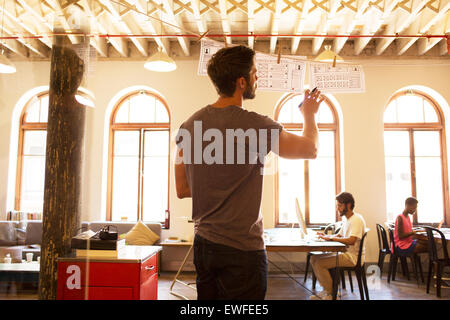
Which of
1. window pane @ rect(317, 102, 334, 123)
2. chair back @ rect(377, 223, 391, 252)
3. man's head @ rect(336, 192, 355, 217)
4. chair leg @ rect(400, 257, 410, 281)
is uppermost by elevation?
window pane @ rect(317, 102, 334, 123)

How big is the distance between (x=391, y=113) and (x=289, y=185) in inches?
86.8

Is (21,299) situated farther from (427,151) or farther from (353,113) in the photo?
(427,151)

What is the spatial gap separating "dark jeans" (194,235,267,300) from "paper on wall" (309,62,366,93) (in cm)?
207

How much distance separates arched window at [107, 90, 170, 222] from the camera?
21.7 feet

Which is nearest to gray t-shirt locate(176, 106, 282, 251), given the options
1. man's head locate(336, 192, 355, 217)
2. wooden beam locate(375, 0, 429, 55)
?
man's head locate(336, 192, 355, 217)

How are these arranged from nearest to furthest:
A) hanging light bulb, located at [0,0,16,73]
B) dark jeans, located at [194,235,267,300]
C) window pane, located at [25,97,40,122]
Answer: dark jeans, located at [194,235,267,300]
window pane, located at [25,97,40,122]
hanging light bulb, located at [0,0,16,73]

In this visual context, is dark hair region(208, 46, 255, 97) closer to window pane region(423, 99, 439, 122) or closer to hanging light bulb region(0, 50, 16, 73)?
hanging light bulb region(0, 50, 16, 73)

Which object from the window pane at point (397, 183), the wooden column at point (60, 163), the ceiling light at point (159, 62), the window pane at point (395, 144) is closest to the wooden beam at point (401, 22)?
the window pane at point (395, 144)

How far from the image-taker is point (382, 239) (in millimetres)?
5508

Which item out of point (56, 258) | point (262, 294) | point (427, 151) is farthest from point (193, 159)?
point (427, 151)

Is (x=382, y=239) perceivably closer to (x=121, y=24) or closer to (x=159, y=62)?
(x=159, y=62)

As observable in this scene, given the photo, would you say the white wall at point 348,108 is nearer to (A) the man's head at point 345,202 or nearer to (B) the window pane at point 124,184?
(B) the window pane at point 124,184

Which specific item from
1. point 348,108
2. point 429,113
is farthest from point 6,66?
point 429,113

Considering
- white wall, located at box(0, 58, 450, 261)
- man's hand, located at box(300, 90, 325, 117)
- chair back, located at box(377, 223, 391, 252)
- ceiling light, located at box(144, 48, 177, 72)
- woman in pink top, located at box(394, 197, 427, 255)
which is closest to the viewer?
man's hand, located at box(300, 90, 325, 117)
